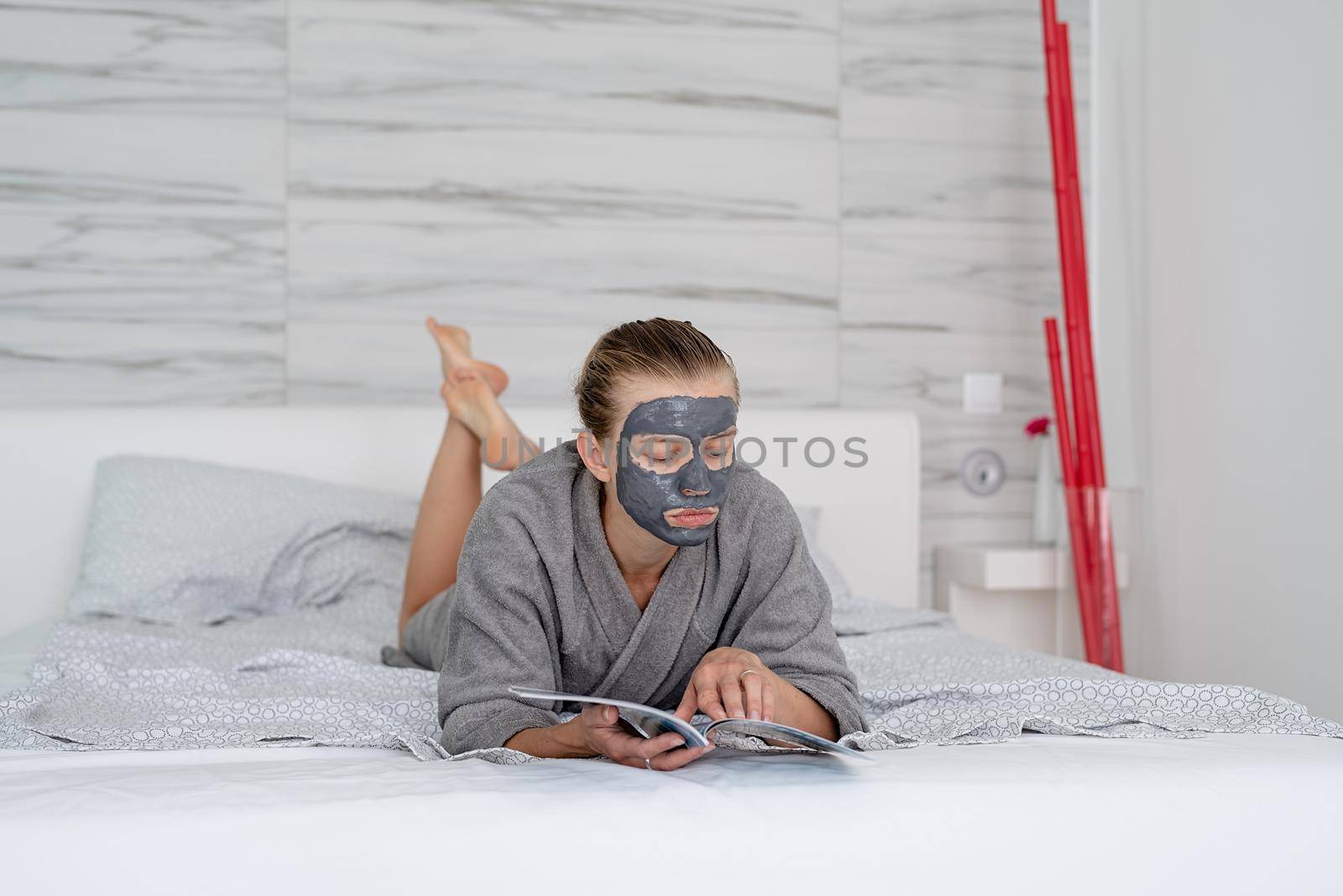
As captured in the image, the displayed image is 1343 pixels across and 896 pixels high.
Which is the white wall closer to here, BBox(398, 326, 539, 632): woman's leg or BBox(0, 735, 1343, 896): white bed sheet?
BBox(0, 735, 1343, 896): white bed sheet

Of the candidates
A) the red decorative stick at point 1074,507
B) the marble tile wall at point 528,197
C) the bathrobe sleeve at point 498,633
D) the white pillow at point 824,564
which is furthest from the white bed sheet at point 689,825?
the marble tile wall at point 528,197

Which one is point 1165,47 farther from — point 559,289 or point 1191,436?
point 559,289

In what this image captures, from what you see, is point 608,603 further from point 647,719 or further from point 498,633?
point 647,719

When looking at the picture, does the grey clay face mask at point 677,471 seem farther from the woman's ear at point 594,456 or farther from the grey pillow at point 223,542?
the grey pillow at point 223,542

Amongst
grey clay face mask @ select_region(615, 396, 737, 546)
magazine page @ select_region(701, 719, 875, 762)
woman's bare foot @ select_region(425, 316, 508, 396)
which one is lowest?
magazine page @ select_region(701, 719, 875, 762)

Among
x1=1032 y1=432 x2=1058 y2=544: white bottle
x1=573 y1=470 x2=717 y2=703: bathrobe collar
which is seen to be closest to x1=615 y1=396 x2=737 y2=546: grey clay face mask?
x1=573 y1=470 x2=717 y2=703: bathrobe collar

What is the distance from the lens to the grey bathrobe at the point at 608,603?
135cm

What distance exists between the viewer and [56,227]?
2.77m

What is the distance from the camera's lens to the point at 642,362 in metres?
1.33

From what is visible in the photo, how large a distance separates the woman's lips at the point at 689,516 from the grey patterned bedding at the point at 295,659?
9.5 inches

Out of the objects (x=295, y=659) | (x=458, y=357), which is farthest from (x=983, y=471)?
(x=295, y=659)

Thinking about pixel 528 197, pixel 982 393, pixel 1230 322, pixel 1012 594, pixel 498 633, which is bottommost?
pixel 1012 594

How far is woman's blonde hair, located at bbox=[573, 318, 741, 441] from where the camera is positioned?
132 centimetres

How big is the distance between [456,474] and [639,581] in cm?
81
